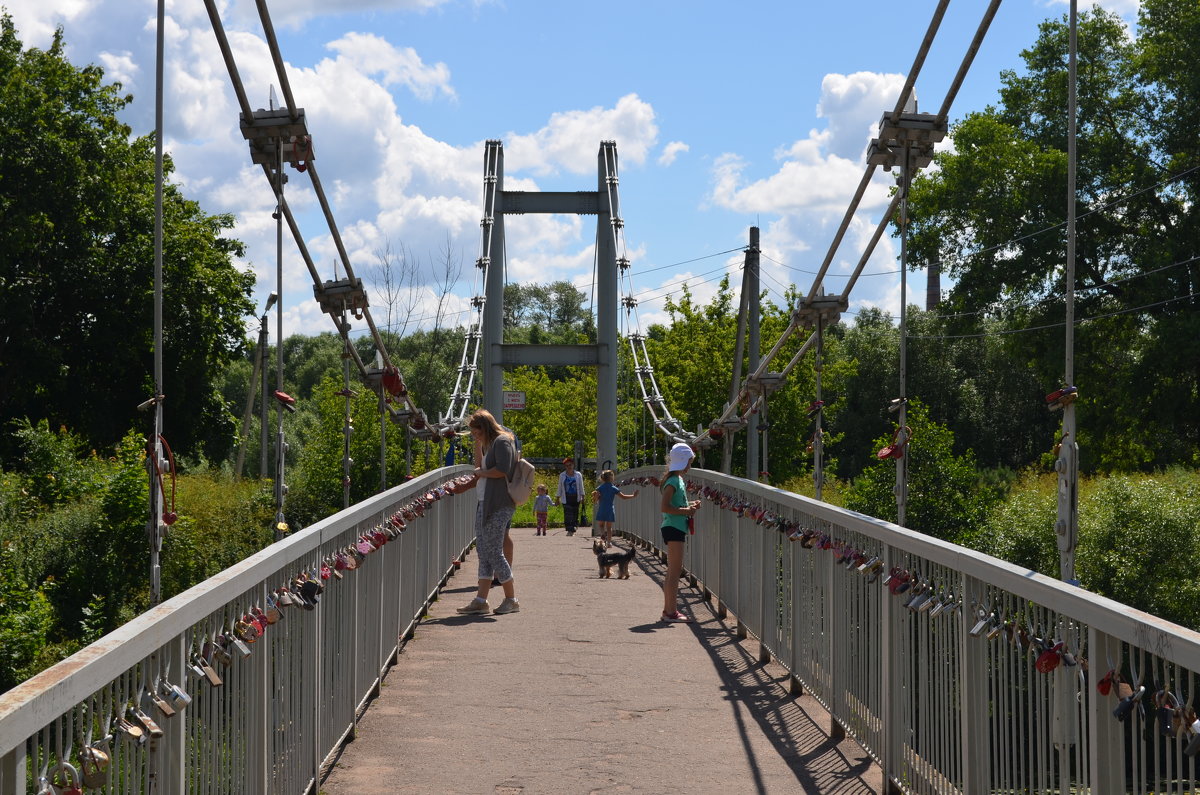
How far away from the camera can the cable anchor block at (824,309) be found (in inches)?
428

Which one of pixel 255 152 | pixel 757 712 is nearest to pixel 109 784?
pixel 757 712

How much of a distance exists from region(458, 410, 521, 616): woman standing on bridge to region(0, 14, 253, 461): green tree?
26141 millimetres

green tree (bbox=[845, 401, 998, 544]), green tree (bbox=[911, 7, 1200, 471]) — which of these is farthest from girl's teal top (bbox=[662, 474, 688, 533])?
green tree (bbox=[911, 7, 1200, 471])

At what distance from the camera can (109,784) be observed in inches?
111

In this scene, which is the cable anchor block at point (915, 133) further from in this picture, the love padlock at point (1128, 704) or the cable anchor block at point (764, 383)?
the love padlock at point (1128, 704)

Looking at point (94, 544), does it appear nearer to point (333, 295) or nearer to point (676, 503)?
point (333, 295)

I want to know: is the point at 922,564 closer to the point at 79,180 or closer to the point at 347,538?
the point at 347,538

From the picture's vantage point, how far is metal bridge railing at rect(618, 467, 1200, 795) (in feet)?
9.97

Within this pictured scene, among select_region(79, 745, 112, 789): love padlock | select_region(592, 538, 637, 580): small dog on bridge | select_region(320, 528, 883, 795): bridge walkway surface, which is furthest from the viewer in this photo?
select_region(592, 538, 637, 580): small dog on bridge

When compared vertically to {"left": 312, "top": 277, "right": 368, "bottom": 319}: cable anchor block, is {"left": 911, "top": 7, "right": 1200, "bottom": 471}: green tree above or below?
above

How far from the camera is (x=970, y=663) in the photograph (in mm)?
4395

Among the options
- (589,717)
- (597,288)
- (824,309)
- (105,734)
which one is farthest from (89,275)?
(105,734)

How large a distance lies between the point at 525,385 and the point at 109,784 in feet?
213

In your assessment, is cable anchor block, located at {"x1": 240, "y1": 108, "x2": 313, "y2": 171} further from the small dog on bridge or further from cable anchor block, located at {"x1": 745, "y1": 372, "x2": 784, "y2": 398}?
the small dog on bridge
